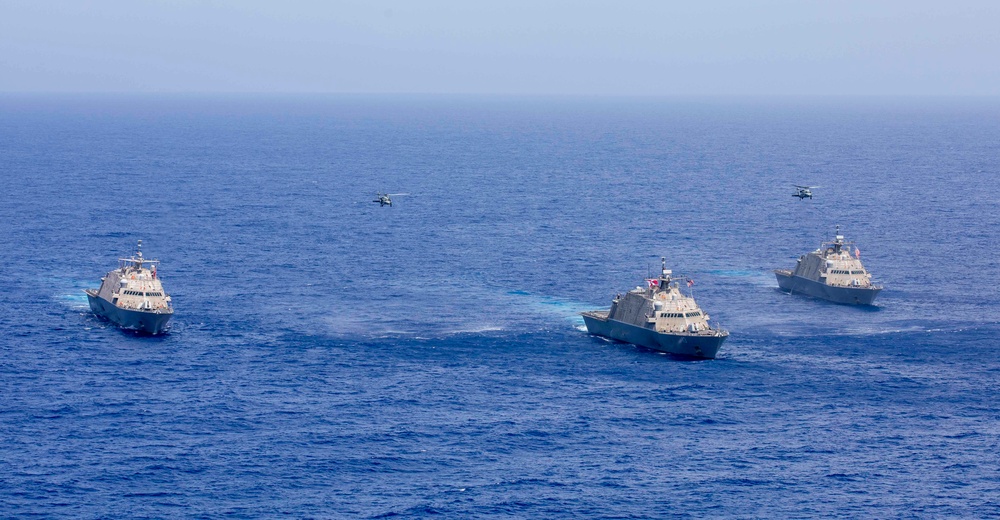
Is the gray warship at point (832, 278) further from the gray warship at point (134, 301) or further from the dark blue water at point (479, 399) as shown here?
the gray warship at point (134, 301)

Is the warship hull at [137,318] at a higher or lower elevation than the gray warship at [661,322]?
lower

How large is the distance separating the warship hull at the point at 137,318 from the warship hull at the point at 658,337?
49.8m

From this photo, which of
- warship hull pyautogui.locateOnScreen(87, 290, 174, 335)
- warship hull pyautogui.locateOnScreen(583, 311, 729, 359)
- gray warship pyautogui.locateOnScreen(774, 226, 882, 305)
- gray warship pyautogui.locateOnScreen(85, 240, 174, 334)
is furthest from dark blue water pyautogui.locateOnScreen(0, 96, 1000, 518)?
gray warship pyautogui.locateOnScreen(774, 226, 882, 305)

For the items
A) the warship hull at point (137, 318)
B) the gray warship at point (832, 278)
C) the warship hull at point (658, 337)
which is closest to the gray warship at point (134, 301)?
the warship hull at point (137, 318)

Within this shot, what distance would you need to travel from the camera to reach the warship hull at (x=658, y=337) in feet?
442

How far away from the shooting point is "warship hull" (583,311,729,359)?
13475 centimetres

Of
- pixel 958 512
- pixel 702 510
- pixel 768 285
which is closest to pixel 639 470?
pixel 702 510

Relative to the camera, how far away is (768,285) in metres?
171

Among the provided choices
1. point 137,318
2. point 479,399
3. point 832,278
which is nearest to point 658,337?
point 479,399

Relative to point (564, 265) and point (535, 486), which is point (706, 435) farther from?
point (564, 265)

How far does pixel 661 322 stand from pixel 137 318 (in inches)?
2411

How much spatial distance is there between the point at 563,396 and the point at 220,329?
1801 inches

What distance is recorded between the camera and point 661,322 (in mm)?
139625

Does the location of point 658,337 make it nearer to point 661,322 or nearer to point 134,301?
point 661,322
